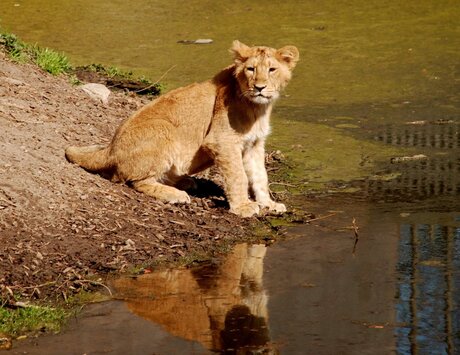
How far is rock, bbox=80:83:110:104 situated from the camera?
12789 mm

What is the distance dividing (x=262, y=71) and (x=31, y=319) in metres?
3.75

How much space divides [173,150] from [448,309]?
3.84 meters

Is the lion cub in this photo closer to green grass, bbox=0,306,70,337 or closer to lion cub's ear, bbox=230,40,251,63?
lion cub's ear, bbox=230,40,251,63

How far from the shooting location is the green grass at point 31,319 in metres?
6.65

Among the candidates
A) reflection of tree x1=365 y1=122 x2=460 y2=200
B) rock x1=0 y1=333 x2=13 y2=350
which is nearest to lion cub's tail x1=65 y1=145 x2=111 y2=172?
reflection of tree x1=365 y1=122 x2=460 y2=200

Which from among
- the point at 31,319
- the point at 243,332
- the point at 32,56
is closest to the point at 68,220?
the point at 31,319

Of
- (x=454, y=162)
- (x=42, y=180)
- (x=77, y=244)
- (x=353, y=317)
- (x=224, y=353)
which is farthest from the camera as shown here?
(x=454, y=162)

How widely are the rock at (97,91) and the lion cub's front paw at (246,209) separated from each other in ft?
12.6

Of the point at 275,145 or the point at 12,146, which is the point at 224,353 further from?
the point at 275,145

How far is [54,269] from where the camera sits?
7.75 meters

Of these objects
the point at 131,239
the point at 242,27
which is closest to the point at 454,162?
the point at 131,239

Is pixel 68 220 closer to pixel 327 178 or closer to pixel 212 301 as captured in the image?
pixel 212 301

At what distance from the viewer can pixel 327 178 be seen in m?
11.1

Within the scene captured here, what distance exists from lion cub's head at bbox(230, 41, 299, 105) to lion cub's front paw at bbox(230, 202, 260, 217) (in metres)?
0.97
